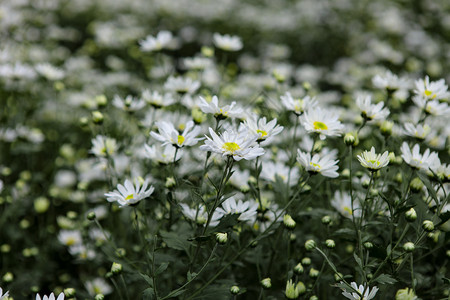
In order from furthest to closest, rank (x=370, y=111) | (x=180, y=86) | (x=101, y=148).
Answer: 1. (x=180, y=86)
2. (x=101, y=148)
3. (x=370, y=111)

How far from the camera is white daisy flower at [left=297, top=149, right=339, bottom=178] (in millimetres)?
1724

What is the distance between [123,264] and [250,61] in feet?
14.1

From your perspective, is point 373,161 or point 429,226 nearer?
point 429,226

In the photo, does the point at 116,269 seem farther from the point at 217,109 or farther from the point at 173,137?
the point at 217,109

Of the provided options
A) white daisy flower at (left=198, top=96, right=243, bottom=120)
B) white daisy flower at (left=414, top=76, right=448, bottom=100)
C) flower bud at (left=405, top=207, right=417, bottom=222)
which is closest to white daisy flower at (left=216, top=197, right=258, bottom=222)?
white daisy flower at (left=198, top=96, right=243, bottom=120)

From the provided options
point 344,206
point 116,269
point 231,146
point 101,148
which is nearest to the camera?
point 231,146

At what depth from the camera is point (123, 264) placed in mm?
1939

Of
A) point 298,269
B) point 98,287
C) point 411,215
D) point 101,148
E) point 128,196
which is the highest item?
point 411,215

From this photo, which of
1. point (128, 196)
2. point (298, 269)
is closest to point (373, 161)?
point (298, 269)

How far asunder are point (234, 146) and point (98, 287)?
4.38 ft

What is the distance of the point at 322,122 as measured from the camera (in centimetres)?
193

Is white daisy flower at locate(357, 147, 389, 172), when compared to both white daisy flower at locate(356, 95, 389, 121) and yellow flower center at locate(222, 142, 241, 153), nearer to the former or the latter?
white daisy flower at locate(356, 95, 389, 121)

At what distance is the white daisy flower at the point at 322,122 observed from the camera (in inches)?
73.7

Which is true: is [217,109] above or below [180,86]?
above
